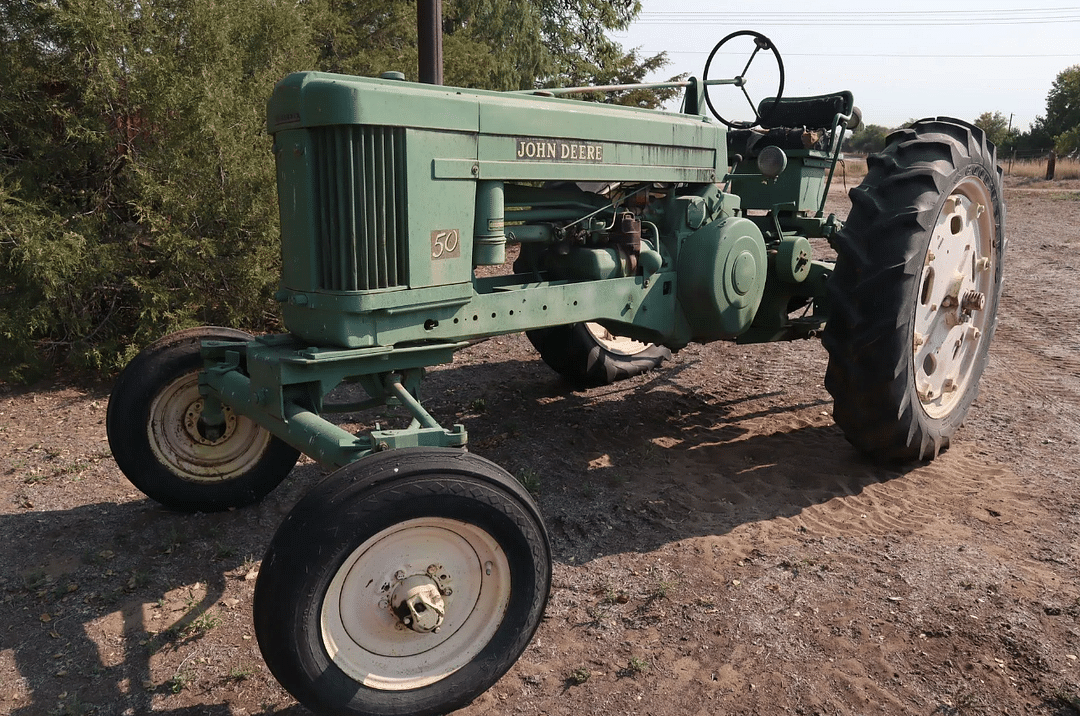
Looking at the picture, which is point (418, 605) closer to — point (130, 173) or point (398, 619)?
point (398, 619)

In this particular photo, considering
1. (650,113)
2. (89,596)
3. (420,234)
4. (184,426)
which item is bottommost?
(89,596)

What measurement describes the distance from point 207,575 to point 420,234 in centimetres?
174

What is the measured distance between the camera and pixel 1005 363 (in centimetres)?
673

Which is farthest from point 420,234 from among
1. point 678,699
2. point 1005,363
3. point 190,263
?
point 1005,363

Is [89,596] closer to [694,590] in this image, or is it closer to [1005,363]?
[694,590]

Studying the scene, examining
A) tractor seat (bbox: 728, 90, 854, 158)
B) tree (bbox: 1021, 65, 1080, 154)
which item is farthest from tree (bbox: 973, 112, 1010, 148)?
tractor seat (bbox: 728, 90, 854, 158)

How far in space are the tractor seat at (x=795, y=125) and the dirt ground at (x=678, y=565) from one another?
1732 mm

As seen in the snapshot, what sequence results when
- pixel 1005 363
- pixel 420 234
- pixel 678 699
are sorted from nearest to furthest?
pixel 678 699 → pixel 420 234 → pixel 1005 363

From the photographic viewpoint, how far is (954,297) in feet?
16.0

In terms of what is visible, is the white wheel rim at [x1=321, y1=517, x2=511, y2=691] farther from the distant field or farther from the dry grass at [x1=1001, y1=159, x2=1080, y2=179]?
the dry grass at [x1=1001, y1=159, x2=1080, y2=179]

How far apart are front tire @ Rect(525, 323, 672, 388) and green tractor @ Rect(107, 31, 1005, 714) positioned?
1.22m

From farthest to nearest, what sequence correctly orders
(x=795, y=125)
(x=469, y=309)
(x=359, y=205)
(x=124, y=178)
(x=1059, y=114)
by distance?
1. (x=1059, y=114)
2. (x=124, y=178)
3. (x=795, y=125)
4. (x=469, y=309)
5. (x=359, y=205)

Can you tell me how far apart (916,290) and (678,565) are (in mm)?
1876

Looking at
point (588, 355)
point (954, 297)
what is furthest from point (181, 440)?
point (954, 297)
